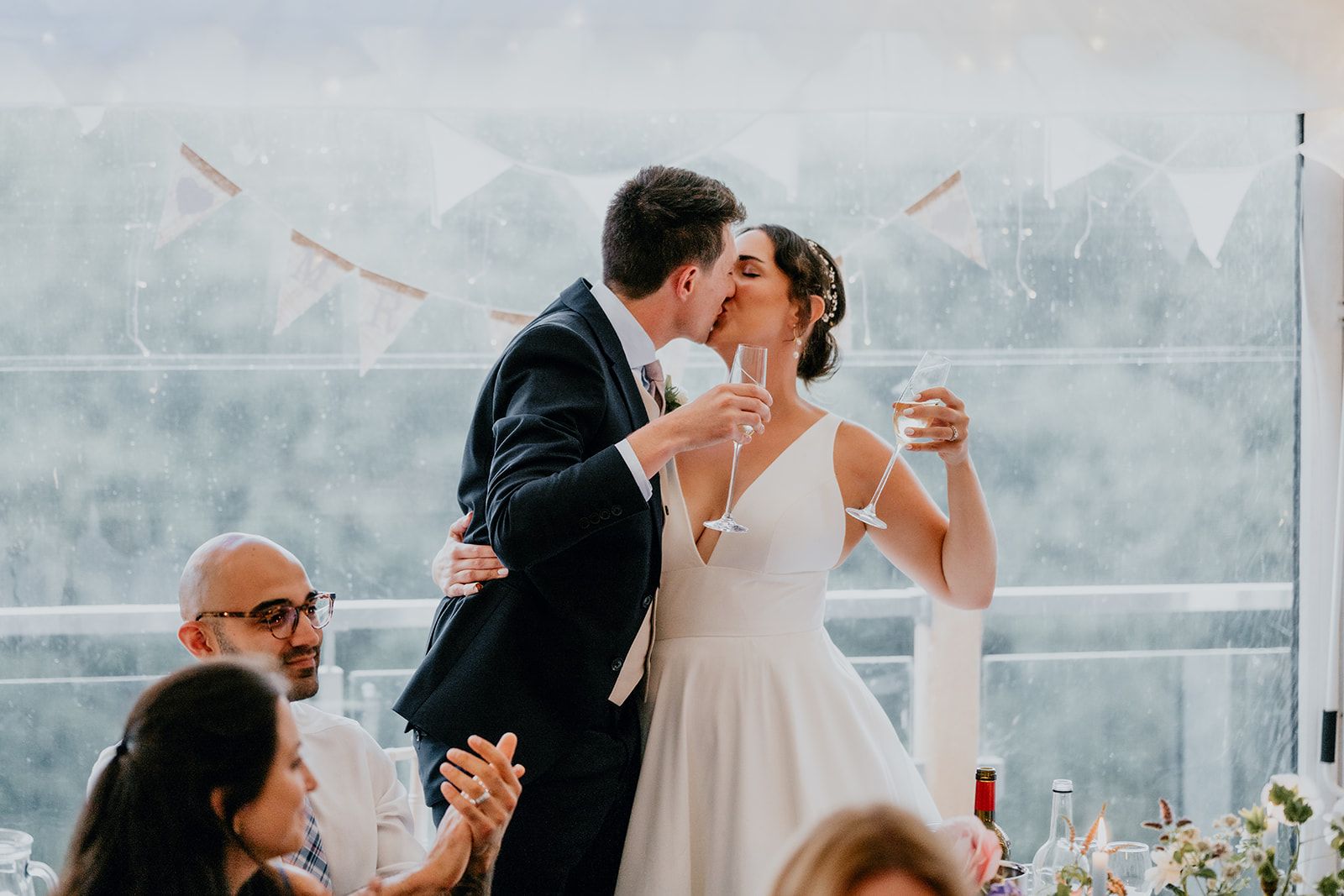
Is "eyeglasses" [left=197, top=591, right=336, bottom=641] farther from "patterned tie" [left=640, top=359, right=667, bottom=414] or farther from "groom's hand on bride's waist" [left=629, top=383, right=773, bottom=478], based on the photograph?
"patterned tie" [left=640, top=359, right=667, bottom=414]

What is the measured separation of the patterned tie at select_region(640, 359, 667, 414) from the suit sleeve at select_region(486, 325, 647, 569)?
0.63 ft

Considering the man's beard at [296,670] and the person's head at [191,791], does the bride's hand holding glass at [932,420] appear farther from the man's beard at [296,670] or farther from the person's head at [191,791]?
the person's head at [191,791]

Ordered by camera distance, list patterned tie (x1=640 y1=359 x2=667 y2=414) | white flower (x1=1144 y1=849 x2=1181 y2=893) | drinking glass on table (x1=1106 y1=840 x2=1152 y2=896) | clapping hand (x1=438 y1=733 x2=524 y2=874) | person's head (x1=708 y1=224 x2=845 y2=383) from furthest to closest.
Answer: person's head (x1=708 y1=224 x2=845 y2=383) → patterned tie (x1=640 y1=359 x2=667 y2=414) → drinking glass on table (x1=1106 y1=840 x2=1152 y2=896) → white flower (x1=1144 y1=849 x2=1181 y2=893) → clapping hand (x1=438 y1=733 x2=524 y2=874)

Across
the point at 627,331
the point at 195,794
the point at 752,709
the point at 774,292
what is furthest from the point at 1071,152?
the point at 195,794

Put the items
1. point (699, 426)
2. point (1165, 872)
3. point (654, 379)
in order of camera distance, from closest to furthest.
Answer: point (1165, 872), point (699, 426), point (654, 379)

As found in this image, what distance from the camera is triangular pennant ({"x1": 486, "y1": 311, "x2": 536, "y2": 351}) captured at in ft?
8.96

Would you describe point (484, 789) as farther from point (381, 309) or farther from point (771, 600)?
point (381, 309)

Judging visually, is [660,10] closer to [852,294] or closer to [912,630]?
[852,294]

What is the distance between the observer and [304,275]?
2705mm

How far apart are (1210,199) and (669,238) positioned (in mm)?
1541

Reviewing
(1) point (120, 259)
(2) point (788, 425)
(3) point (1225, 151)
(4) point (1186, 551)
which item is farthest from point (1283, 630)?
(1) point (120, 259)

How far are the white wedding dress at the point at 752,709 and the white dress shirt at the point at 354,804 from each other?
43 cm

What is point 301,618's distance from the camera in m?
1.76

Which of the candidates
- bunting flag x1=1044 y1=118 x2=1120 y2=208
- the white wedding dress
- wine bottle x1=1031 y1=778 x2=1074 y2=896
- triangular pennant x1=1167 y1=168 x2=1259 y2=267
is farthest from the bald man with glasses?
triangular pennant x1=1167 y1=168 x2=1259 y2=267
